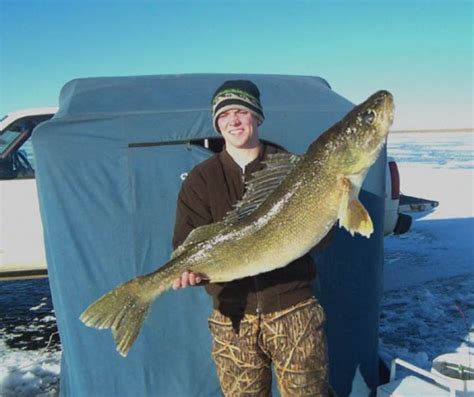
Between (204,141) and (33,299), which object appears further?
(33,299)

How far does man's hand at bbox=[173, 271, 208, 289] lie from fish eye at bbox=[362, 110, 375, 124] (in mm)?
1162

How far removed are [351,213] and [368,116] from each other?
483 millimetres

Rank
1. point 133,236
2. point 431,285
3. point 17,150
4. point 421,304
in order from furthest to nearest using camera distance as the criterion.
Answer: point 431,285
point 421,304
point 17,150
point 133,236

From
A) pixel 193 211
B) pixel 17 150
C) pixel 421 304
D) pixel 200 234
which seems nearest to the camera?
pixel 200 234

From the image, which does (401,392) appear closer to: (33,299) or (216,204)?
(216,204)

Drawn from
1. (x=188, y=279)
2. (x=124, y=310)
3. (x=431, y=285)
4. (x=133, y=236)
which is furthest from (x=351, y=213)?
(x=431, y=285)

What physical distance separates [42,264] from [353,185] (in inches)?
162

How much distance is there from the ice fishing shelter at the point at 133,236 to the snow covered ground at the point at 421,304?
1.11 m

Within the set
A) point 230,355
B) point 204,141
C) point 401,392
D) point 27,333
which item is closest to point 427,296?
point 401,392

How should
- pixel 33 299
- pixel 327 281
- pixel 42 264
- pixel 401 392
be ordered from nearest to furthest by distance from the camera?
pixel 401 392 < pixel 327 281 < pixel 42 264 < pixel 33 299

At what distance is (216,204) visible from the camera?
9.44ft

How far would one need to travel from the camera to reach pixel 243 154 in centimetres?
285

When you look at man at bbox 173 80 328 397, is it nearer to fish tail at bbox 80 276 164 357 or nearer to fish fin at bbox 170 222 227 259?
fish fin at bbox 170 222 227 259

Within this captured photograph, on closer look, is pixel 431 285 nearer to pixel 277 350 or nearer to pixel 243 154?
pixel 277 350
